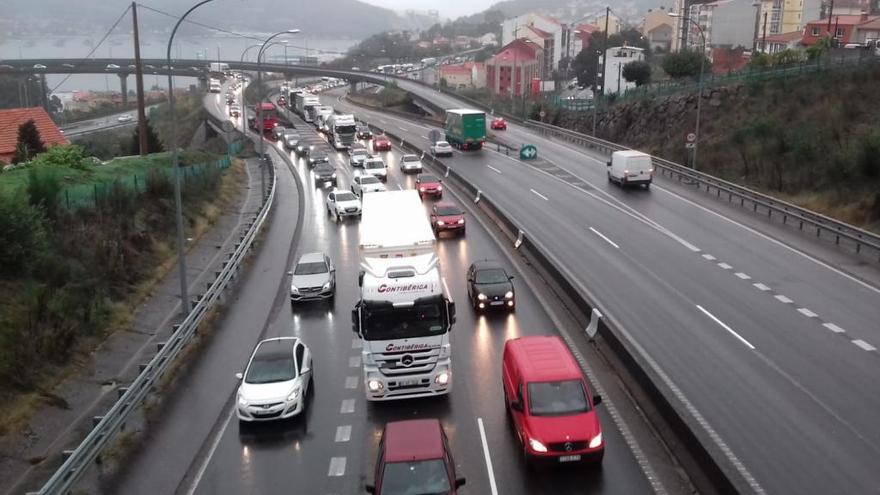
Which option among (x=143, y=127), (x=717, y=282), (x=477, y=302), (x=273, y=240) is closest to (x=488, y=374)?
(x=477, y=302)

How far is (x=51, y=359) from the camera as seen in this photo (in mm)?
19516

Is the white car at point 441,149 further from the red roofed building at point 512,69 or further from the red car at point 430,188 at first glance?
the red roofed building at point 512,69

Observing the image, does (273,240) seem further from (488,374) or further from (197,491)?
(197,491)

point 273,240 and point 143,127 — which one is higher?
point 143,127

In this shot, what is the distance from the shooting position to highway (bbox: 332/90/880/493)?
554 inches

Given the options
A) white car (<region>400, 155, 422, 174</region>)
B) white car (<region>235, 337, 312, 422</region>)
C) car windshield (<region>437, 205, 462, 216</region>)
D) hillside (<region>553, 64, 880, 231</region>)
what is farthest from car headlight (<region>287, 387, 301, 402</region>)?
white car (<region>400, 155, 422, 174</region>)

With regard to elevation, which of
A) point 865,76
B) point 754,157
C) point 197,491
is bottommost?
point 197,491

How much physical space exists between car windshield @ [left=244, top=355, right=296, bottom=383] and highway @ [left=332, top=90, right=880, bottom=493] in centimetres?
863

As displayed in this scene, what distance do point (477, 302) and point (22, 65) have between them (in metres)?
147

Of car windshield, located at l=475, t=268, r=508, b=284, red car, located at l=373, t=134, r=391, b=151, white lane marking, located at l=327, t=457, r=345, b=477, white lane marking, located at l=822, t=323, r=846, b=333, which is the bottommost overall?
white lane marking, located at l=327, t=457, r=345, b=477

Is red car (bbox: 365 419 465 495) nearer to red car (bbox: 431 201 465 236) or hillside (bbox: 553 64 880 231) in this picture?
red car (bbox: 431 201 465 236)

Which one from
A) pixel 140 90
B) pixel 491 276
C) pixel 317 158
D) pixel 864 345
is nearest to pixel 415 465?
pixel 491 276

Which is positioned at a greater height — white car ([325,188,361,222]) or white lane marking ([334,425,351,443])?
white car ([325,188,361,222])

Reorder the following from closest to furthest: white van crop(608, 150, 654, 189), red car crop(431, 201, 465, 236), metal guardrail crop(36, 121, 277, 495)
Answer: metal guardrail crop(36, 121, 277, 495) → red car crop(431, 201, 465, 236) → white van crop(608, 150, 654, 189)
